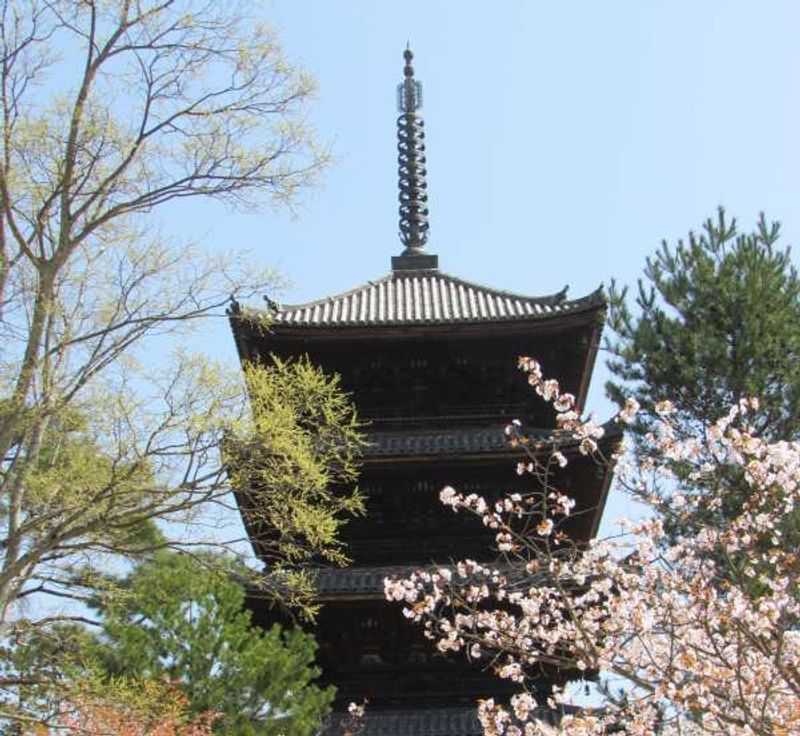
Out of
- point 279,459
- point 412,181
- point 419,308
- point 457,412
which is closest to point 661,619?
point 279,459

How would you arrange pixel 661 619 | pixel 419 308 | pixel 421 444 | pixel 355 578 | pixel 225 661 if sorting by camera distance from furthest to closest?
pixel 419 308 → pixel 421 444 → pixel 355 578 → pixel 225 661 → pixel 661 619

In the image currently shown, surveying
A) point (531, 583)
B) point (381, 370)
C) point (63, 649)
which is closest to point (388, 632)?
point (531, 583)

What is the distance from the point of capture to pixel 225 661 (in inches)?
448

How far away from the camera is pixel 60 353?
859 centimetres

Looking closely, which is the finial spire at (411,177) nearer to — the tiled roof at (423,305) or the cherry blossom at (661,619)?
the tiled roof at (423,305)

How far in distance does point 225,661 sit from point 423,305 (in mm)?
6513

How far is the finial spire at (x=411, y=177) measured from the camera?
59.7ft

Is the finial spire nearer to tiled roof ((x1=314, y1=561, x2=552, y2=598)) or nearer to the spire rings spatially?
the spire rings

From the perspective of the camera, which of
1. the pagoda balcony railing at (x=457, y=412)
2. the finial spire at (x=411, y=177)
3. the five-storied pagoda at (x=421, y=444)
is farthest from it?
the finial spire at (x=411, y=177)

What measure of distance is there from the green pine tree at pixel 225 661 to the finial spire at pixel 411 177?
7766 millimetres

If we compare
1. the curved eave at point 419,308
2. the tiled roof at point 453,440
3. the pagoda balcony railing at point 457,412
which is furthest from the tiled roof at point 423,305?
the tiled roof at point 453,440

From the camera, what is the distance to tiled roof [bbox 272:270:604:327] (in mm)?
14484

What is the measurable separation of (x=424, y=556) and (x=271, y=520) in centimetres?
532

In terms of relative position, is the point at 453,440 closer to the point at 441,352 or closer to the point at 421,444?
the point at 421,444
